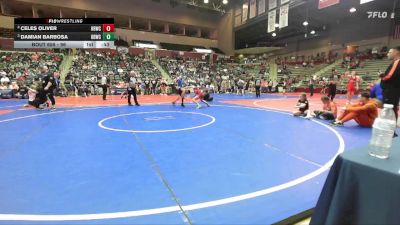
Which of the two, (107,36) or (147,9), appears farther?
(147,9)

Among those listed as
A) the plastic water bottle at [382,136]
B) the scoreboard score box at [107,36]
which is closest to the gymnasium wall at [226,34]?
the scoreboard score box at [107,36]

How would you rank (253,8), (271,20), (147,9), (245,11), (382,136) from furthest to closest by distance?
(147,9) < (245,11) < (253,8) < (271,20) < (382,136)

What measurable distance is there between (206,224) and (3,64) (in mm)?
24615

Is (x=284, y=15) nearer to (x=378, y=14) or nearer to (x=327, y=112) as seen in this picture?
(x=378, y=14)

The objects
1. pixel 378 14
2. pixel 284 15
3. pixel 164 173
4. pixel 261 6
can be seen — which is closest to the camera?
pixel 164 173

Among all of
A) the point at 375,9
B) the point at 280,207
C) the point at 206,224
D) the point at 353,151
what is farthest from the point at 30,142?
the point at 375,9

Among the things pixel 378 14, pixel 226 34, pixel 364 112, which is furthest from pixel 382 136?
pixel 226 34

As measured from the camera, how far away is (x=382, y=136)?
5.50 ft

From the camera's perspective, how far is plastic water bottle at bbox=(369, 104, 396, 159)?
5.17ft

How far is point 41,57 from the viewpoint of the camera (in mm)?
23141
